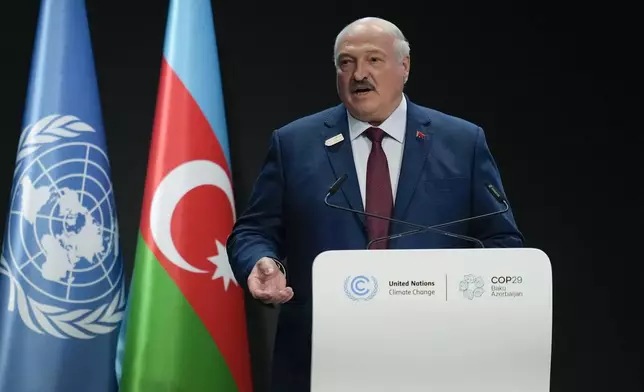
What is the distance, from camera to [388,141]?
6.32ft

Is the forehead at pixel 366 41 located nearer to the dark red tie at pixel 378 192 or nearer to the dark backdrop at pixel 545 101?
the dark red tie at pixel 378 192

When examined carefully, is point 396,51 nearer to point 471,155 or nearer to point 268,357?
point 471,155

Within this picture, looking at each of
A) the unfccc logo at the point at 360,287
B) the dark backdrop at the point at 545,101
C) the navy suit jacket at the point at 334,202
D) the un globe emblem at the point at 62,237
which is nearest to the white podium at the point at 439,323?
the unfccc logo at the point at 360,287

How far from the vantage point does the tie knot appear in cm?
192

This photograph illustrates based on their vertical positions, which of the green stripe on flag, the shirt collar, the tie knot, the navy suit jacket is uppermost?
the shirt collar

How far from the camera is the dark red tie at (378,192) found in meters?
1.81

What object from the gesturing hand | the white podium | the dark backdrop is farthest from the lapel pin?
the dark backdrop

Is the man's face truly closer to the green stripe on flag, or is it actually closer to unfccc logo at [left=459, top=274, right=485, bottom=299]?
unfccc logo at [left=459, top=274, right=485, bottom=299]

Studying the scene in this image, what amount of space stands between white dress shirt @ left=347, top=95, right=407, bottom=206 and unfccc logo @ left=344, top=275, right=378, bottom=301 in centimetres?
45

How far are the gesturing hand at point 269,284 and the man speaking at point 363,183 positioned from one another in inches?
5.2

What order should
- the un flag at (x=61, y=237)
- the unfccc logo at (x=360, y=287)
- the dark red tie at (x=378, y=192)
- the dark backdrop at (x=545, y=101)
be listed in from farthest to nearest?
the dark backdrop at (x=545, y=101) → the un flag at (x=61, y=237) → the dark red tie at (x=378, y=192) → the unfccc logo at (x=360, y=287)

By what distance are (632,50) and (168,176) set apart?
1.93 meters

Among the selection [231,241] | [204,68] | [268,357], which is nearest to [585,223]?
[268,357]

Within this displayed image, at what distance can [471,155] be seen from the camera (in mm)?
1924
